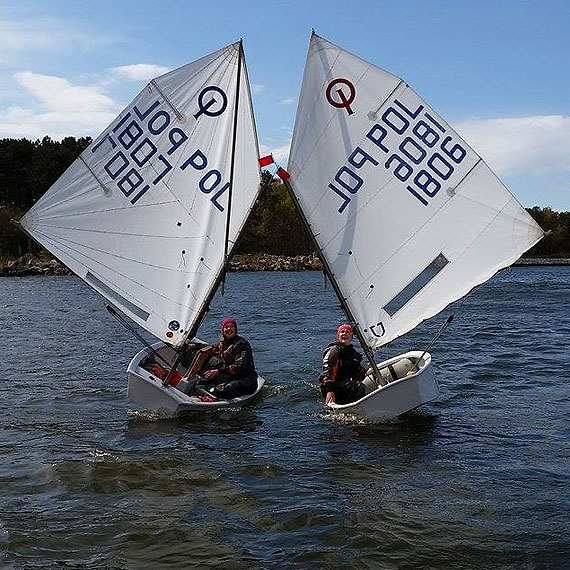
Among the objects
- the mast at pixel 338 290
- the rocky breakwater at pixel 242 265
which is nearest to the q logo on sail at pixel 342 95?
the mast at pixel 338 290

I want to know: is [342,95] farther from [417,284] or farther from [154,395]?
[154,395]

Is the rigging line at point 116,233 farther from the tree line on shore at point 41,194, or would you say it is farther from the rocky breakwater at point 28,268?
the rocky breakwater at point 28,268

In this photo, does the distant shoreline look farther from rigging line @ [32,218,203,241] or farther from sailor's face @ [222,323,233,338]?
rigging line @ [32,218,203,241]

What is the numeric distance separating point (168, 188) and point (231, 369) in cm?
353

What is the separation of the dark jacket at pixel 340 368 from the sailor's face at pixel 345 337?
0.23ft

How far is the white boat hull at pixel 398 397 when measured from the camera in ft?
41.2

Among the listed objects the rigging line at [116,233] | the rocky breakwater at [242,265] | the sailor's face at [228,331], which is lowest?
the sailor's face at [228,331]

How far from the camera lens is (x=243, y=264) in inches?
3435

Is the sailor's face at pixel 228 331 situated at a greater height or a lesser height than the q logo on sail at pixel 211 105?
lesser

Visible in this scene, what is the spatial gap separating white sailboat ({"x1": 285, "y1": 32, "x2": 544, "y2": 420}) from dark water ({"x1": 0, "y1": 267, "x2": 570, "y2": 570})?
1424mm

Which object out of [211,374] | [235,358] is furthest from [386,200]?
[211,374]

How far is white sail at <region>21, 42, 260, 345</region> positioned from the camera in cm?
1328

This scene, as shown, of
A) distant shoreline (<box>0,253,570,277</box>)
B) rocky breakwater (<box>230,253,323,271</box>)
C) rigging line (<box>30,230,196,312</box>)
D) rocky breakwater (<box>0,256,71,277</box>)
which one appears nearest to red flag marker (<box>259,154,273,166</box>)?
rigging line (<box>30,230,196,312</box>)

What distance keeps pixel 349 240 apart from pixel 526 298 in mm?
32964
